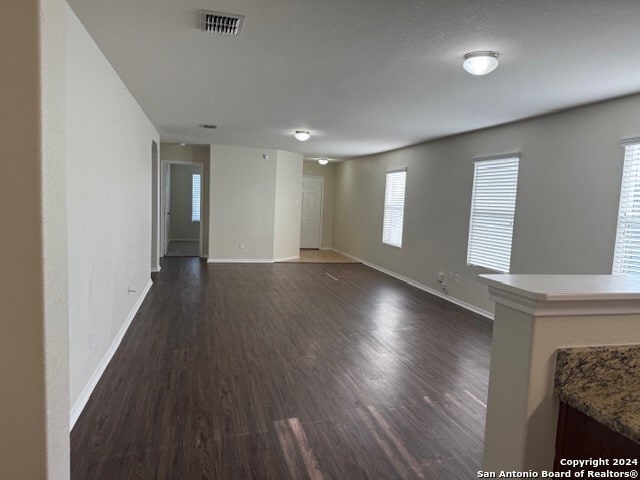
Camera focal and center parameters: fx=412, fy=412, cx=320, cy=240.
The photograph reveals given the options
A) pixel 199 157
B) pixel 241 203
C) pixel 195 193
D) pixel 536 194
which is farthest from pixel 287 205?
pixel 536 194

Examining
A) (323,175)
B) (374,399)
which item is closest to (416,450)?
(374,399)

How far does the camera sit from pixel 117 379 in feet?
9.96

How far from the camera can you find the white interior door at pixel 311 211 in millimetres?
11383

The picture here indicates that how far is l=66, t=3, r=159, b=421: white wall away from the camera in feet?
7.97

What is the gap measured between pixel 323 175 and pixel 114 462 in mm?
9866

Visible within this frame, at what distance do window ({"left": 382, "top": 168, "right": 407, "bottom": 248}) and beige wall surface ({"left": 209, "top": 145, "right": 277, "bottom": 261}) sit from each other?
7.83ft

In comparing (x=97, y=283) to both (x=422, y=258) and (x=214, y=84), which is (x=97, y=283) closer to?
(x=214, y=84)

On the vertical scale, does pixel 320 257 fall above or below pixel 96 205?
below

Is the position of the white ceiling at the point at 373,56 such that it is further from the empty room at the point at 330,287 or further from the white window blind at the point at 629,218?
the white window blind at the point at 629,218

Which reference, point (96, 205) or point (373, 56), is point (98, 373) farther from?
point (373, 56)

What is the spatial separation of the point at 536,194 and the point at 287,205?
5610 mm

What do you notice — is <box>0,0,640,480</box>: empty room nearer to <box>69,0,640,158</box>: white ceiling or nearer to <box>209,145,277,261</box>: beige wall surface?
<box>69,0,640,158</box>: white ceiling

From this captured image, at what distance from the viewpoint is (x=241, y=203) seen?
8578 mm

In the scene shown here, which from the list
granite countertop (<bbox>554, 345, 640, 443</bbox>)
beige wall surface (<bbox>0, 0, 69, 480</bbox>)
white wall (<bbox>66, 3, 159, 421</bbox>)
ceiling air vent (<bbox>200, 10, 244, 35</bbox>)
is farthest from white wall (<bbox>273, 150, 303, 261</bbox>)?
granite countertop (<bbox>554, 345, 640, 443</bbox>)
